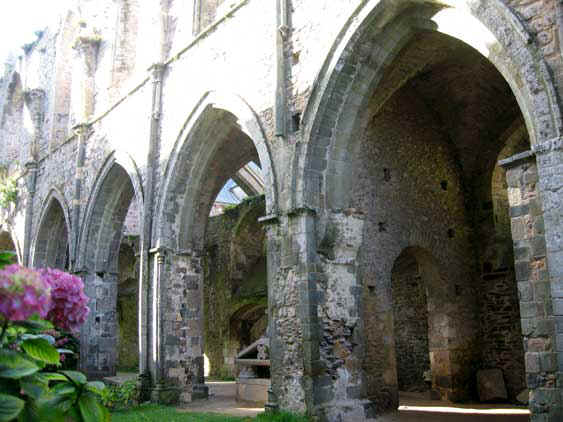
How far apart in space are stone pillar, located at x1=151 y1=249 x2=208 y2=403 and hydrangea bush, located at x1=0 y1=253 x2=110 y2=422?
7.95 meters

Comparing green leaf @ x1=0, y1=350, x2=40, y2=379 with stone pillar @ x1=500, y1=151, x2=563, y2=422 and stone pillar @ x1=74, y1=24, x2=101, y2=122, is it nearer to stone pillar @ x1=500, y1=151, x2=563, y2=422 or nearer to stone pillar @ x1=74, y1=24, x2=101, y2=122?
stone pillar @ x1=500, y1=151, x2=563, y2=422

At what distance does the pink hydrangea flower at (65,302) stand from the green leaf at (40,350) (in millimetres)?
140

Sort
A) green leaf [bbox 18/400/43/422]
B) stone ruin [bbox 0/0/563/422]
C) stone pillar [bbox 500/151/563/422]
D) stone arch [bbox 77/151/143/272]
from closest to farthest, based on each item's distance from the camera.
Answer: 1. green leaf [bbox 18/400/43/422]
2. stone pillar [bbox 500/151/563/422]
3. stone ruin [bbox 0/0/563/422]
4. stone arch [bbox 77/151/143/272]

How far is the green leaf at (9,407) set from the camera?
4.95 feet

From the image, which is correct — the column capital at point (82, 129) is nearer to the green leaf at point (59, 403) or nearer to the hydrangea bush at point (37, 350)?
the hydrangea bush at point (37, 350)

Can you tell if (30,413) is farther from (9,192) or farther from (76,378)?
(9,192)

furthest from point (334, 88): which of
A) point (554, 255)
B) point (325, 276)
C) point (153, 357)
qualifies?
point (153, 357)

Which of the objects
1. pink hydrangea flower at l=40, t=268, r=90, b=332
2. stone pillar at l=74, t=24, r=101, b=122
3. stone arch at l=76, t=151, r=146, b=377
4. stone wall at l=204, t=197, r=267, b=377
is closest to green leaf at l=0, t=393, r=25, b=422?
pink hydrangea flower at l=40, t=268, r=90, b=332

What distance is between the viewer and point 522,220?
5.06 meters

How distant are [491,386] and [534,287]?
611 cm

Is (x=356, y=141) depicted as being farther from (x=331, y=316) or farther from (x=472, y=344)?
(x=472, y=344)

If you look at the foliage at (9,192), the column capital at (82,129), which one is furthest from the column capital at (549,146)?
the foliage at (9,192)

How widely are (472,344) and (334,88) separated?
5932 millimetres

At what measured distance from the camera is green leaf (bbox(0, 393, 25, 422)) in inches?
59.4
